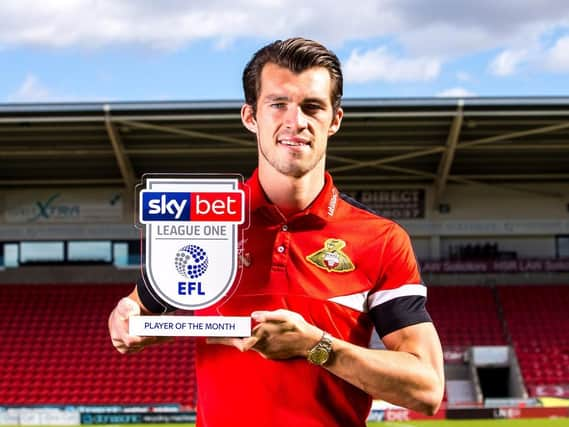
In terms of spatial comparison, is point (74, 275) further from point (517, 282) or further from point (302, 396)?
point (302, 396)

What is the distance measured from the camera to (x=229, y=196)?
241cm

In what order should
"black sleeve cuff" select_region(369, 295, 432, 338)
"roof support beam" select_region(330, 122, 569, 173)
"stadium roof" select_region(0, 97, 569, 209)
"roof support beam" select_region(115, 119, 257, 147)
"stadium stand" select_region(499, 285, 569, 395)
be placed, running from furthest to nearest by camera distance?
"stadium stand" select_region(499, 285, 569, 395)
"roof support beam" select_region(330, 122, 569, 173)
"roof support beam" select_region(115, 119, 257, 147)
"stadium roof" select_region(0, 97, 569, 209)
"black sleeve cuff" select_region(369, 295, 432, 338)

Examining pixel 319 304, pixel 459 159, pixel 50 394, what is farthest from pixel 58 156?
pixel 319 304

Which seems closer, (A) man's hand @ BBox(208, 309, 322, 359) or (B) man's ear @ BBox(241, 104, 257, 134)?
(A) man's hand @ BBox(208, 309, 322, 359)

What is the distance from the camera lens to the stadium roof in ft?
70.2

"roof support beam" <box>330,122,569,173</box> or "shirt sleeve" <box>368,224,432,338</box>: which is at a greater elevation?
"roof support beam" <box>330,122,569,173</box>

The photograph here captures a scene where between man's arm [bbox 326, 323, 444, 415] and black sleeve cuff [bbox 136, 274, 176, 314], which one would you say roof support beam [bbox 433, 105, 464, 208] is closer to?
man's arm [bbox 326, 323, 444, 415]

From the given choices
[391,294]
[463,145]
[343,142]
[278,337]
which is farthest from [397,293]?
[463,145]

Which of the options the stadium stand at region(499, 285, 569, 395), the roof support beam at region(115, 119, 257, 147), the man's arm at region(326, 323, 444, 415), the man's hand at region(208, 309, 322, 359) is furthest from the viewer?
the stadium stand at region(499, 285, 569, 395)

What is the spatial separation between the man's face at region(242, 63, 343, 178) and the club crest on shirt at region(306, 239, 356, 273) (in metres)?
0.26

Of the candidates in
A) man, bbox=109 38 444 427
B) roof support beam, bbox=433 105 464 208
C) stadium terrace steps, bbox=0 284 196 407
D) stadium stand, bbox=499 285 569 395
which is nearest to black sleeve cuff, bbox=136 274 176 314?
man, bbox=109 38 444 427

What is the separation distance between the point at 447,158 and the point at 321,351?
21514 mm

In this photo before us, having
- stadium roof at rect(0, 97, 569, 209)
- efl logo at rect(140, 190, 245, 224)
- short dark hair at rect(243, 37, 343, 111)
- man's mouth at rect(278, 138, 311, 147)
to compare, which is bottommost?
efl logo at rect(140, 190, 245, 224)

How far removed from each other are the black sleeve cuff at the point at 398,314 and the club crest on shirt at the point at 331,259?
0.15 m
